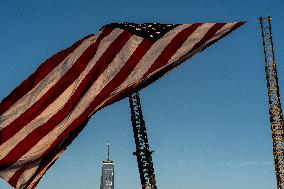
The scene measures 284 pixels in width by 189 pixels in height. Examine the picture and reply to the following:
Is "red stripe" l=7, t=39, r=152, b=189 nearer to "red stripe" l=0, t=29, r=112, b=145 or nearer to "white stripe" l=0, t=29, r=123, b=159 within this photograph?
"white stripe" l=0, t=29, r=123, b=159

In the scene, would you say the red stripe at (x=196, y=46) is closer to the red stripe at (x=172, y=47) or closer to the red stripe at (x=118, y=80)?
the red stripe at (x=172, y=47)

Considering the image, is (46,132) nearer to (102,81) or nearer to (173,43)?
(102,81)

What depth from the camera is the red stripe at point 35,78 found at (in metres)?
8.41

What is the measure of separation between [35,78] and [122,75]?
2.05 m

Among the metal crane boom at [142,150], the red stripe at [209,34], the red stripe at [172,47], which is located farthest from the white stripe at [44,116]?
the metal crane boom at [142,150]

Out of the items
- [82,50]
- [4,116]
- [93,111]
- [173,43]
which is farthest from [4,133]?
[173,43]

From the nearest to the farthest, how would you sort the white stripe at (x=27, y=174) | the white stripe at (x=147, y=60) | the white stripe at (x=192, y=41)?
the white stripe at (x=27, y=174) → the white stripe at (x=147, y=60) → the white stripe at (x=192, y=41)

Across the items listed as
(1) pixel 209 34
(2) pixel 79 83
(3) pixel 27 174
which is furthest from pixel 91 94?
(1) pixel 209 34

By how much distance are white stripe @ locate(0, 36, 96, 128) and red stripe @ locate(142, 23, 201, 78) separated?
70.0 inches

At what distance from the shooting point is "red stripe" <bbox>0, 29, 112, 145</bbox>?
27.2 feet

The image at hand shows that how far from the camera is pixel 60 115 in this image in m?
8.31

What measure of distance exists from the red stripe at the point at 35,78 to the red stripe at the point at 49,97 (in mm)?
345

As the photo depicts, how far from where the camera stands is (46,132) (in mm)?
8172

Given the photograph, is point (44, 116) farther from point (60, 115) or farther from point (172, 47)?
point (172, 47)
